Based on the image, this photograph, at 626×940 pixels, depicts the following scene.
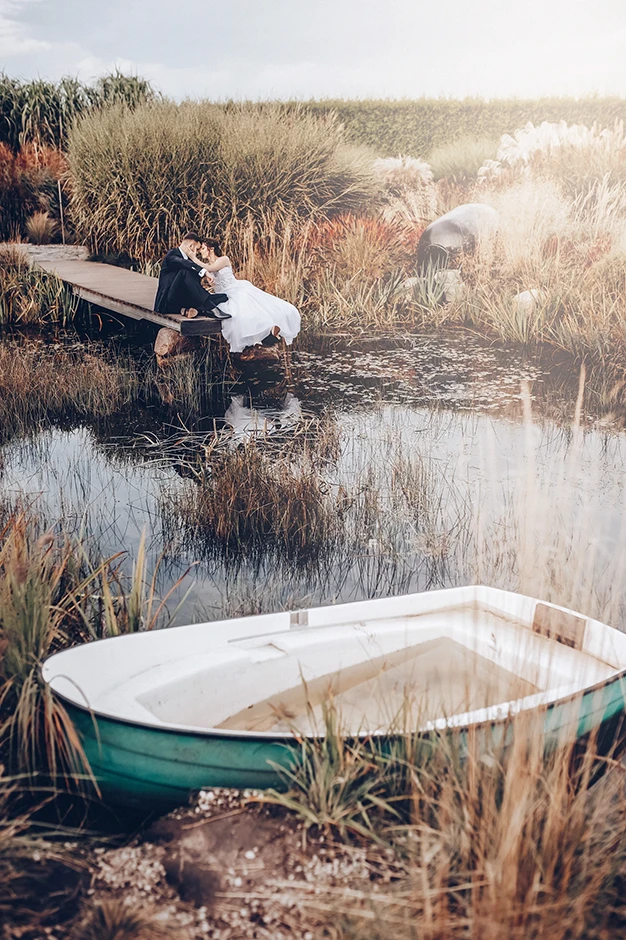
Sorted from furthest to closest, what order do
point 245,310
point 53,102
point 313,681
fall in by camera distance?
point 245,310
point 53,102
point 313,681

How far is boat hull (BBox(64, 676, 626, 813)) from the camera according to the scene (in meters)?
2.13

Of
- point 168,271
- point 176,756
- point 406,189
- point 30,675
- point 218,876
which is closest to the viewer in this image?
point 218,876

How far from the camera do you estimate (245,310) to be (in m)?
4.13

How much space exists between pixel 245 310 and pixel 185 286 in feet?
0.98

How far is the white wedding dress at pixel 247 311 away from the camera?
4.09 m

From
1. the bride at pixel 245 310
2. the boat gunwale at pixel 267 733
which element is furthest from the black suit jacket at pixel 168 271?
the boat gunwale at pixel 267 733

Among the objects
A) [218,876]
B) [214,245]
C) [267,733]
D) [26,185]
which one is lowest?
[218,876]

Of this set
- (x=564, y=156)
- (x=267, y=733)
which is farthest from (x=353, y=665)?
(x=564, y=156)

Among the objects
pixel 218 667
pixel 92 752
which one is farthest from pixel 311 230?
pixel 92 752

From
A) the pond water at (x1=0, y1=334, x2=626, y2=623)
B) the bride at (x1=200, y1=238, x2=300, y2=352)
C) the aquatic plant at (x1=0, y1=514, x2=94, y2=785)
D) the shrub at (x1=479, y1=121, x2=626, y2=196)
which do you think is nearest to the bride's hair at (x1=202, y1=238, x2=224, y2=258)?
the bride at (x1=200, y1=238, x2=300, y2=352)

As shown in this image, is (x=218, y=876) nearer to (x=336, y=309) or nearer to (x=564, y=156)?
(x=336, y=309)

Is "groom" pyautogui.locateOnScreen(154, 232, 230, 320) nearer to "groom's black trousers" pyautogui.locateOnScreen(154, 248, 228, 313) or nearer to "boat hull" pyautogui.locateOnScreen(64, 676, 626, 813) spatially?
"groom's black trousers" pyautogui.locateOnScreen(154, 248, 228, 313)

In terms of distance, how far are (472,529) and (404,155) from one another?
1.82 m

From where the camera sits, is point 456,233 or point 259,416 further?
point 456,233
